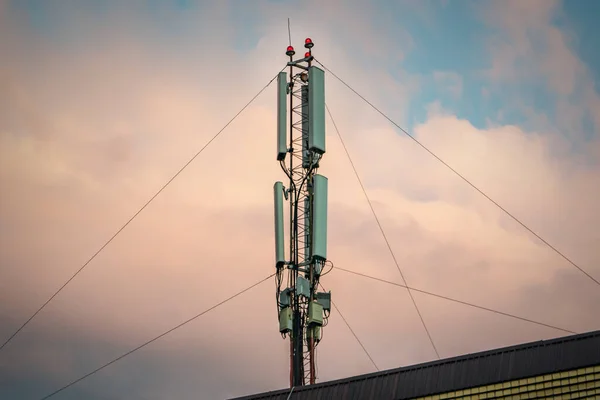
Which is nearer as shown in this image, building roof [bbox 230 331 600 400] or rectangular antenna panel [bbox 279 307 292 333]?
building roof [bbox 230 331 600 400]

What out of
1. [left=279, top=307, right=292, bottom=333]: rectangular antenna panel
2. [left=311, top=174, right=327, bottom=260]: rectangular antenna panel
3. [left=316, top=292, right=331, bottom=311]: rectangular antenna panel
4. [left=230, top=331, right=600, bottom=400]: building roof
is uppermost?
[left=311, top=174, right=327, bottom=260]: rectangular antenna panel

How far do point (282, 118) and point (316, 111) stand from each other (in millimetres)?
2451

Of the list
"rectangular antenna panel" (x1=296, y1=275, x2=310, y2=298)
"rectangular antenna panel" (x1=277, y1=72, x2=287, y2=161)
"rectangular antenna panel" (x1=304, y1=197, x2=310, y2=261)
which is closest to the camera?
"rectangular antenna panel" (x1=296, y1=275, x2=310, y2=298)

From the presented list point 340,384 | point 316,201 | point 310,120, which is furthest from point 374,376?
point 310,120

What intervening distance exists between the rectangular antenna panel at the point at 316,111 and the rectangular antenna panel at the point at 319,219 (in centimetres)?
195

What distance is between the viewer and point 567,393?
143ft

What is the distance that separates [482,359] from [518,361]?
1.66 meters

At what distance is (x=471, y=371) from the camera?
46.0 metres

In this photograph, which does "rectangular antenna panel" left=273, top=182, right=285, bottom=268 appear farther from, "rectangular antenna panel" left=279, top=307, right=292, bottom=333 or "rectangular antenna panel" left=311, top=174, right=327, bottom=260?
"rectangular antenna panel" left=279, top=307, right=292, bottom=333

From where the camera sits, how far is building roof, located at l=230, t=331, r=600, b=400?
4397cm

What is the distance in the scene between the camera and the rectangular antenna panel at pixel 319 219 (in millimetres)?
59375

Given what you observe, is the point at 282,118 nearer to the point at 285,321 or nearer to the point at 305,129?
the point at 305,129

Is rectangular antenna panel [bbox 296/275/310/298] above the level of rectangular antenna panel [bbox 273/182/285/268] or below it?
below

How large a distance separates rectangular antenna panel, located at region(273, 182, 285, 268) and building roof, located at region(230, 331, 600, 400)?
1118 cm
